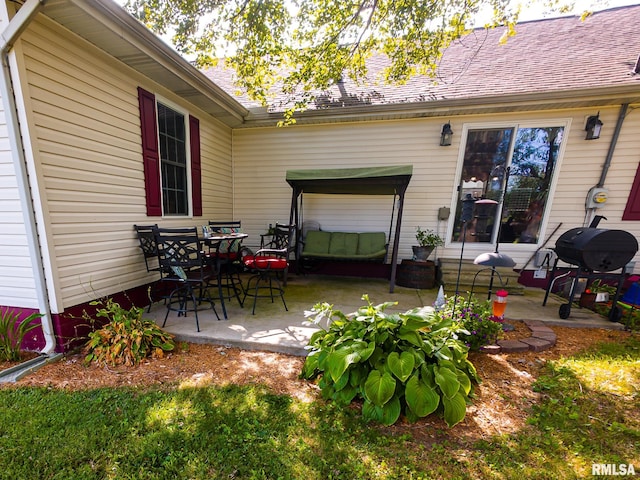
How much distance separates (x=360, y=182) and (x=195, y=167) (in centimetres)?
287

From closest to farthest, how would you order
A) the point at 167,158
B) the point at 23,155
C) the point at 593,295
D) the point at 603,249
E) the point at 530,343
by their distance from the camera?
the point at 23,155 < the point at 530,343 < the point at 603,249 < the point at 593,295 < the point at 167,158

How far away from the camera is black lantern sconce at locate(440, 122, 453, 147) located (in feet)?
13.9

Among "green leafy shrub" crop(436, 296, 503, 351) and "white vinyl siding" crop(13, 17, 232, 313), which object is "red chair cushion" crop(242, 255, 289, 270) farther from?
"green leafy shrub" crop(436, 296, 503, 351)

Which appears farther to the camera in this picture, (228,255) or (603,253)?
(228,255)

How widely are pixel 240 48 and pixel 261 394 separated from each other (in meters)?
4.85

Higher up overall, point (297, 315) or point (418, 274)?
point (418, 274)

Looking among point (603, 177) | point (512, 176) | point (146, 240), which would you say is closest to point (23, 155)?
point (146, 240)

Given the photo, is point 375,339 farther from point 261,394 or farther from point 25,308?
point 25,308

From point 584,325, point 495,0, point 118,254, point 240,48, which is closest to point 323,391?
point 118,254

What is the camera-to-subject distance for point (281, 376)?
82.5 inches

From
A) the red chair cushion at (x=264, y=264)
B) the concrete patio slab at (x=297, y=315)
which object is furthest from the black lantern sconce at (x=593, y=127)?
the red chair cushion at (x=264, y=264)

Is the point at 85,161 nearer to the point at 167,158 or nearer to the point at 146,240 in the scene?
the point at 146,240

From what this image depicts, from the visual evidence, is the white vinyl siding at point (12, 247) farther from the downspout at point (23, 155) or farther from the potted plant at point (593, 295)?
the potted plant at point (593, 295)

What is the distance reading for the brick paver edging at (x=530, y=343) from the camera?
7.91 feet
